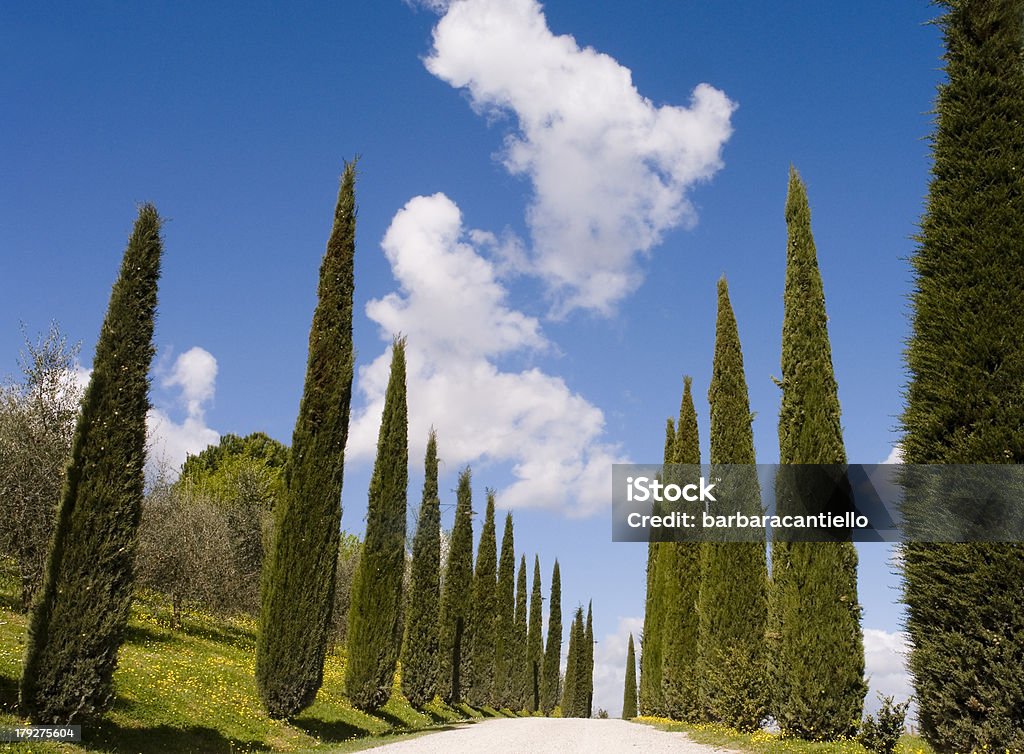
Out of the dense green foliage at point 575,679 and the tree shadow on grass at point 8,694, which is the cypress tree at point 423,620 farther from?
the dense green foliage at point 575,679

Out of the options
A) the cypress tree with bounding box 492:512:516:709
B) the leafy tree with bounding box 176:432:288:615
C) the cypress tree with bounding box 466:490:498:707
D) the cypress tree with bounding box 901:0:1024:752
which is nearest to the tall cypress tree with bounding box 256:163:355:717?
the leafy tree with bounding box 176:432:288:615

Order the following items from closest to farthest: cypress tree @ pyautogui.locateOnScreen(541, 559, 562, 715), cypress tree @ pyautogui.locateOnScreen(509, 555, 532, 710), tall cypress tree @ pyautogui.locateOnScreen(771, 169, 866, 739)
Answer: tall cypress tree @ pyautogui.locateOnScreen(771, 169, 866, 739) < cypress tree @ pyautogui.locateOnScreen(509, 555, 532, 710) < cypress tree @ pyautogui.locateOnScreen(541, 559, 562, 715)

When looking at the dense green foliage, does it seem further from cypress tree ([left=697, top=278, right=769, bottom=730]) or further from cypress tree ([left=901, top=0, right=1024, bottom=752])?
cypress tree ([left=901, top=0, right=1024, bottom=752])

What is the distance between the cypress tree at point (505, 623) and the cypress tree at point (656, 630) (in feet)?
33.8

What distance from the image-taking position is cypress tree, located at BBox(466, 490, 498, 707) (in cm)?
3497

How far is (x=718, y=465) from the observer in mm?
20875

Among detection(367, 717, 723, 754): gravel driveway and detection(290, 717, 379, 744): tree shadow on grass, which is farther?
detection(290, 717, 379, 744): tree shadow on grass

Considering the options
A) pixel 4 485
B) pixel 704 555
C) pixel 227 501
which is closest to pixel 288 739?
pixel 4 485

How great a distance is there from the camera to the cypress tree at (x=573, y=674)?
180 ft

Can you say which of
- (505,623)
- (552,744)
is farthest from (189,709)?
(505,623)

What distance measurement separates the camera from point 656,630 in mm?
28562

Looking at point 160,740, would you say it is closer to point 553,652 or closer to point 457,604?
point 457,604

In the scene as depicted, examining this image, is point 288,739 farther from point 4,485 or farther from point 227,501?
point 227,501

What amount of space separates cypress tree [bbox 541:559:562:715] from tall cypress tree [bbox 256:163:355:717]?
39498mm
